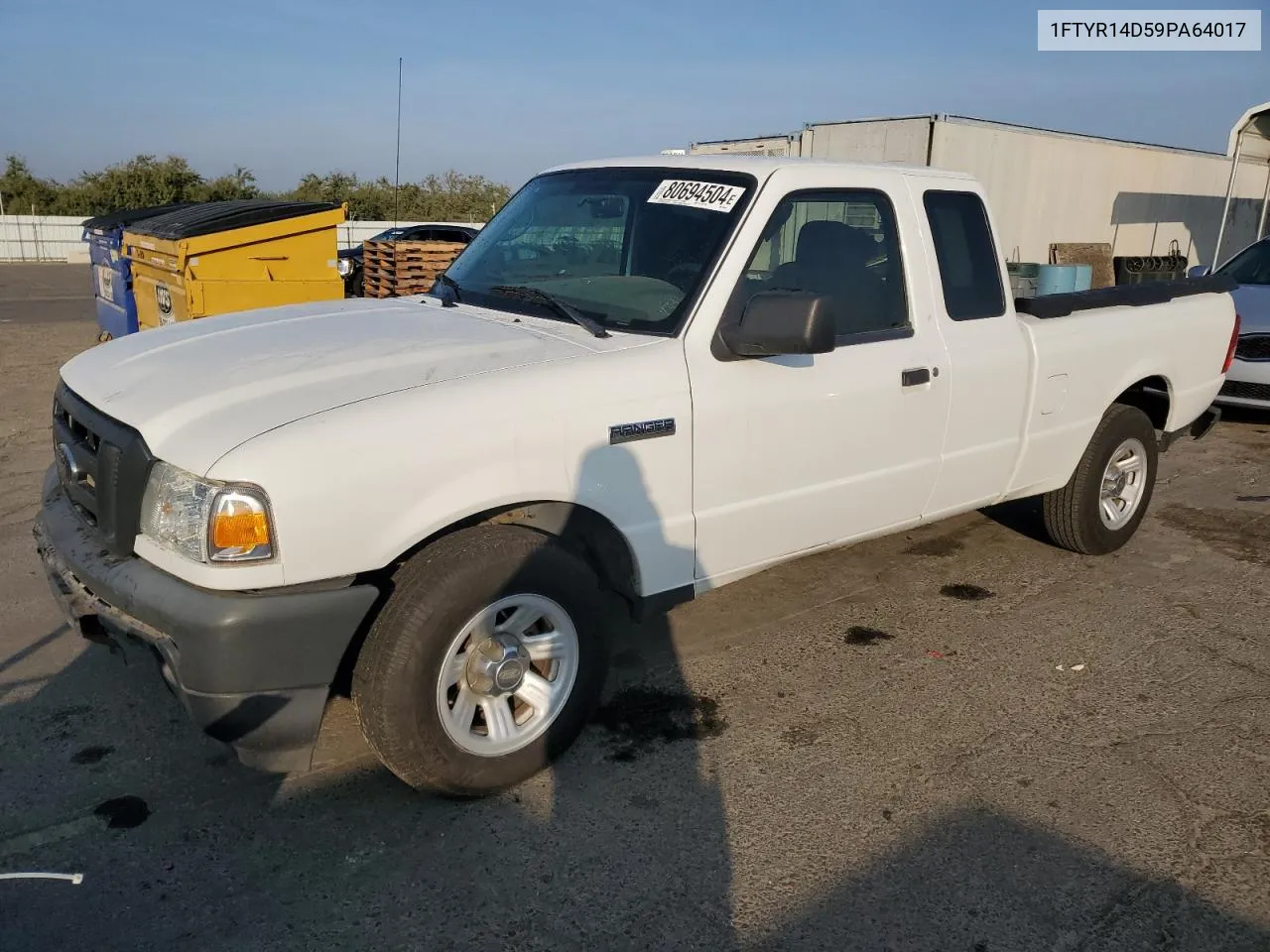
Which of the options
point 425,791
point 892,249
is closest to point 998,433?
point 892,249

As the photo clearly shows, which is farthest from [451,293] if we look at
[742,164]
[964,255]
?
[964,255]

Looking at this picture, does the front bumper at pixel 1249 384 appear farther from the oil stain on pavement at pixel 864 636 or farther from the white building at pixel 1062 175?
the oil stain on pavement at pixel 864 636

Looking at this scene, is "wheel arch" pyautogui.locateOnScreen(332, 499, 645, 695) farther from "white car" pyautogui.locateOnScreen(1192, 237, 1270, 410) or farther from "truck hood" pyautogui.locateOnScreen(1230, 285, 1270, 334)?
"truck hood" pyautogui.locateOnScreen(1230, 285, 1270, 334)

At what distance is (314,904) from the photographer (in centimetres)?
265

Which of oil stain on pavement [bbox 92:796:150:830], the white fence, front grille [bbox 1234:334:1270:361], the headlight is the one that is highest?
the white fence

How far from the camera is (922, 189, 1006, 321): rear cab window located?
14.0 ft

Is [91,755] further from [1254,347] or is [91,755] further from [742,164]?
[1254,347]

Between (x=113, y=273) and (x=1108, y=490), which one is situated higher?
(x=113, y=273)

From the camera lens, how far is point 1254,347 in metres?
8.52

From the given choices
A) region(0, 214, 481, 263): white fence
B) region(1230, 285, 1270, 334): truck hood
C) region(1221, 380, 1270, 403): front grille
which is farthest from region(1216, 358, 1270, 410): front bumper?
region(0, 214, 481, 263): white fence

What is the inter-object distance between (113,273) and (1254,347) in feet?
36.9

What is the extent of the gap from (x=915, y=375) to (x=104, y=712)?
132 inches

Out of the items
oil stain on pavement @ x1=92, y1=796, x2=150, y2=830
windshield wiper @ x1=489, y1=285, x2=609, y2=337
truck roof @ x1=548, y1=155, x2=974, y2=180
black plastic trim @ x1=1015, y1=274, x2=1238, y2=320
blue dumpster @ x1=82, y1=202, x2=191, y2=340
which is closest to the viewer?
oil stain on pavement @ x1=92, y1=796, x2=150, y2=830

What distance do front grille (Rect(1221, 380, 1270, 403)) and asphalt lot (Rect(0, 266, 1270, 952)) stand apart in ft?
15.4
